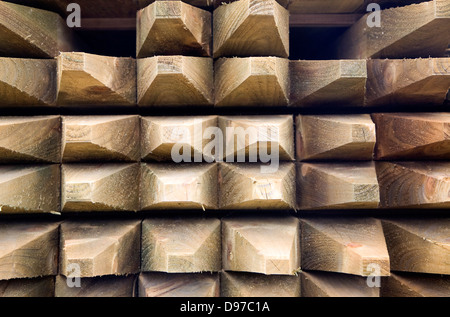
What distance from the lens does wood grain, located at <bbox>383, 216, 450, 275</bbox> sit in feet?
1.98

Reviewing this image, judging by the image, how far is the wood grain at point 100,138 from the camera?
580 mm

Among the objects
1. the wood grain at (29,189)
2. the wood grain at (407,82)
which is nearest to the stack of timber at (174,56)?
the wood grain at (29,189)

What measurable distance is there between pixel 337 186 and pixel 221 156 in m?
0.23

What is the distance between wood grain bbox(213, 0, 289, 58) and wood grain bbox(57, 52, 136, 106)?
0.19 metres

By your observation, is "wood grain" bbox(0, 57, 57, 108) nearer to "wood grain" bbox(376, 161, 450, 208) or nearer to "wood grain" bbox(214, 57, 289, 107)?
"wood grain" bbox(214, 57, 289, 107)

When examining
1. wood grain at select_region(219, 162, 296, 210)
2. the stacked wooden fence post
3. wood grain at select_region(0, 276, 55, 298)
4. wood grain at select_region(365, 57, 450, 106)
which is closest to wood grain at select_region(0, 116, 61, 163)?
the stacked wooden fence post

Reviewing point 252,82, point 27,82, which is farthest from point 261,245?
point 27,82

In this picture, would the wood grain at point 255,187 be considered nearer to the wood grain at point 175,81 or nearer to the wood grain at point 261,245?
the wood grain at point 261,245

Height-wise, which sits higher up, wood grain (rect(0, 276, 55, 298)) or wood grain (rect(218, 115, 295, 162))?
wood grain (rect(218, 115, 295, 162))

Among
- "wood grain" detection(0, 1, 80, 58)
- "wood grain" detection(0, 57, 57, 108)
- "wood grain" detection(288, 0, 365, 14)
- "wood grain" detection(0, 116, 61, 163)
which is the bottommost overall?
"wood grain" detection(0, 116, 61, 163)

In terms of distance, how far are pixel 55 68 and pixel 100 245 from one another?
0.36 m

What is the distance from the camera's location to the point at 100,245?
59cm
